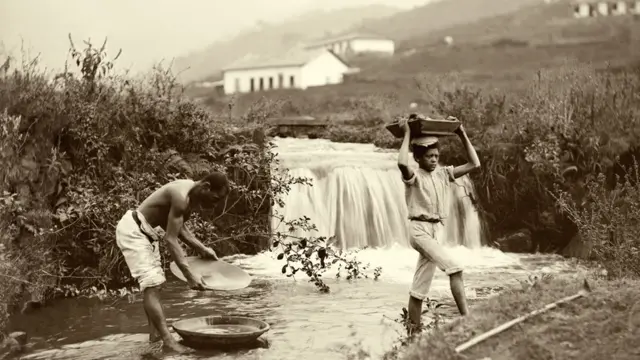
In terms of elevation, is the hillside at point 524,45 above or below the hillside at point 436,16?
below

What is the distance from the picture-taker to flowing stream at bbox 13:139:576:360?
7.38 m

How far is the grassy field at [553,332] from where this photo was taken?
5426 mm

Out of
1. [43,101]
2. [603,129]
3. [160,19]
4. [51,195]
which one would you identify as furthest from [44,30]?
[603,129]

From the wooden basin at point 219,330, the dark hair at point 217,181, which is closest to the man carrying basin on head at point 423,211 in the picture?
the wooden basin at point 219,330

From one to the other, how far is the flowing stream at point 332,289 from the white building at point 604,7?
7.50 meters

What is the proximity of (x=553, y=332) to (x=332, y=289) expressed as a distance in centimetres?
422

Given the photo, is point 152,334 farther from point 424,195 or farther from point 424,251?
point 424,195

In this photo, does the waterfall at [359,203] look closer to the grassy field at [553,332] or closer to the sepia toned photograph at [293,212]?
the sepia toned photograph at [293,212]

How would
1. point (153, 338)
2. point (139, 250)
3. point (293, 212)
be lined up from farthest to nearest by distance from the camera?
point (293, 212)
point (153, 338)
point (139, 250)

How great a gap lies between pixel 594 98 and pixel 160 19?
7676mm

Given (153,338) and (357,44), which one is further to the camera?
(357,44)

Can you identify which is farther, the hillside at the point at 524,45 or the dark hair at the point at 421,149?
the hillside at the point at 524,45

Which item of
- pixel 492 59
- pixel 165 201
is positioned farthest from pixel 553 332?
pixel 492 59

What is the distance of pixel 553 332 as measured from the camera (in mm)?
5746
